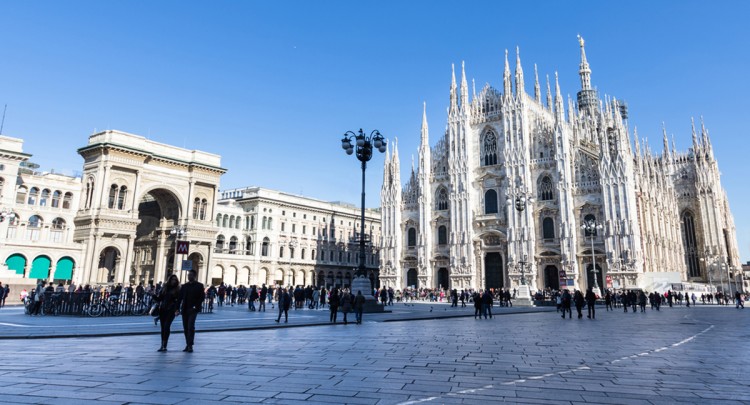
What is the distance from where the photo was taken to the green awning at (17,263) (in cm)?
3756

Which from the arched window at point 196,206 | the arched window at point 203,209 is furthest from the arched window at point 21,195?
the arched window at point 203,209

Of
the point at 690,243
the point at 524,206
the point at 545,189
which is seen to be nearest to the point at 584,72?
the point at 690,243

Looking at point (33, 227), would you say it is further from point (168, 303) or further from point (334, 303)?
point (168, 303)

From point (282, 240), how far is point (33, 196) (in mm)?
27083

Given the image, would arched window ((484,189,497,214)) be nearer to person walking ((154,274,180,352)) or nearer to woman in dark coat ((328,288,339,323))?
woman in dark coat ((328,288,339,323))

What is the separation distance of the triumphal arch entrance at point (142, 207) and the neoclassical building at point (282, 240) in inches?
314

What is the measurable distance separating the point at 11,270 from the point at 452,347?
40.4m

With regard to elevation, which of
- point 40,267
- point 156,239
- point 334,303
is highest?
point 156,239

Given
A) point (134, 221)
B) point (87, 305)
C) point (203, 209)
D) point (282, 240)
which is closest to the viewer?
point (87, 305)

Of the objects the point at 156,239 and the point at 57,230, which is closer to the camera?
the point at 156,239

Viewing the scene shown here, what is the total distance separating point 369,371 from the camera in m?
6.29

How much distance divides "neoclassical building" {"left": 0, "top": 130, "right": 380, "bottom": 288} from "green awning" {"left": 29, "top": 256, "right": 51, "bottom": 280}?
2.6 inches

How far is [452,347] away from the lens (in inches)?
366

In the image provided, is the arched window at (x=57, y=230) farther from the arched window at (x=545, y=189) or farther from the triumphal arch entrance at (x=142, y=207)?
the arched window at (x=545, y=189)
